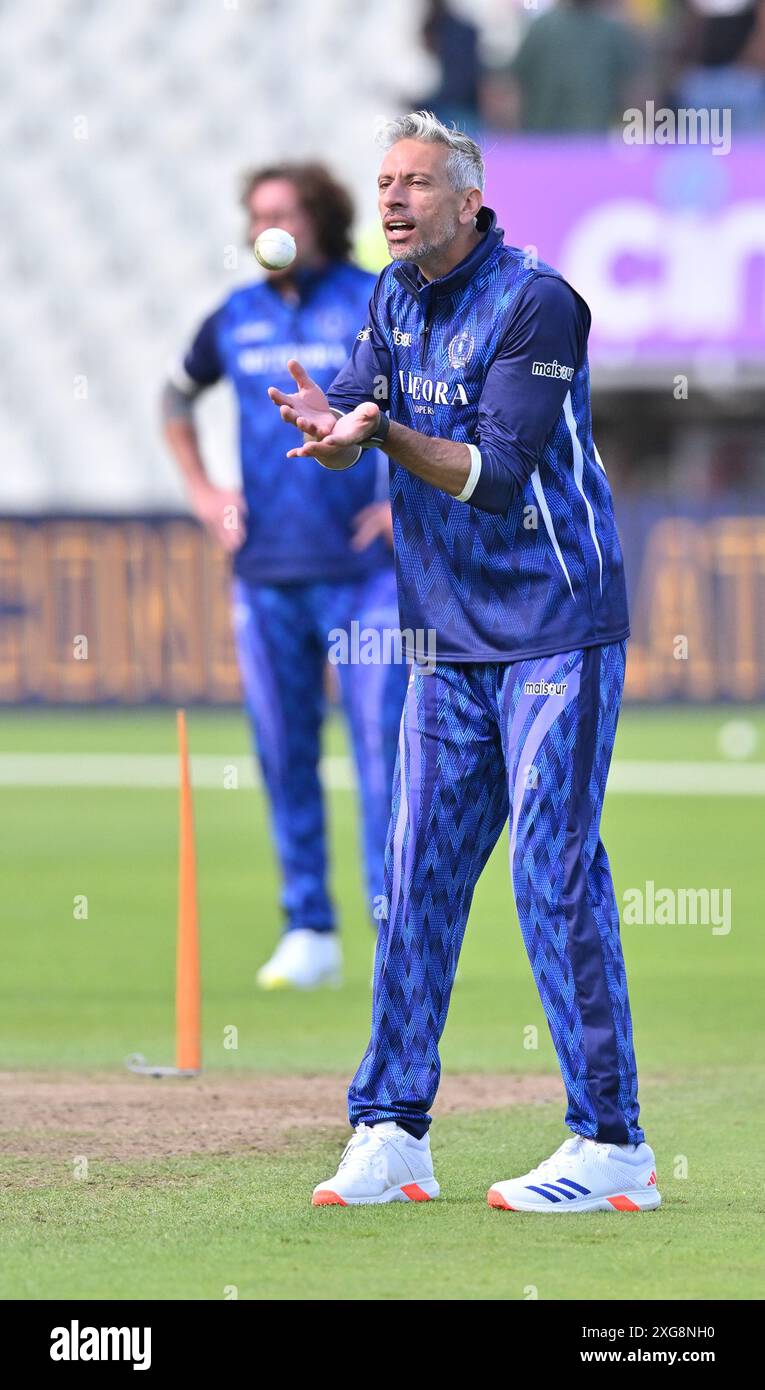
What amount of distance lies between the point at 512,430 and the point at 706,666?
13801mm

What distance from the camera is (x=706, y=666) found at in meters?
19.0

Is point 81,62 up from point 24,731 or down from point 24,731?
up

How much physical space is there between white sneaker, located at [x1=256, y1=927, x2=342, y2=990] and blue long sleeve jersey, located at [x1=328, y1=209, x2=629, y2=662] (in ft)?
12.2

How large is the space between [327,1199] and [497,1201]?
39cm

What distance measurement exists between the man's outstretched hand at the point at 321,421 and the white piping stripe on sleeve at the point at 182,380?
446 cm

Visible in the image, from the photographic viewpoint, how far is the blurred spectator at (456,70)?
2128 cm

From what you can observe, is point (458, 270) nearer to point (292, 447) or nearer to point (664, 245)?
point (292, 447)

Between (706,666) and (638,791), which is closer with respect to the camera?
(638,791)

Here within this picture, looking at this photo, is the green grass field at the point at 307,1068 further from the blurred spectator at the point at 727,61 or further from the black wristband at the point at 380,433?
the blurred spectator at the point at 727,61

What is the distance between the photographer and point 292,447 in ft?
30.2

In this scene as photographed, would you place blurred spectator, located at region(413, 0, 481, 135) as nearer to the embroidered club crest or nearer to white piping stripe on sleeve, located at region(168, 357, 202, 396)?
white piping stripe on sleeve, located at region(168, 357, 202, 396)

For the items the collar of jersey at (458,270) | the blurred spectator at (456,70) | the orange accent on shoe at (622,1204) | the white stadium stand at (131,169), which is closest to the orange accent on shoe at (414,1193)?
the orange accent on shoe at (622,1204)
